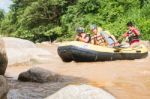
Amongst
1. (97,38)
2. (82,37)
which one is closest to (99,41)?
(97,38)

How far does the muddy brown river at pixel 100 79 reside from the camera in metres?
8.70

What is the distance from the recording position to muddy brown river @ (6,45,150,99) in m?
8.70

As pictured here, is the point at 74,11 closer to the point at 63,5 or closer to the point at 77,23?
the point at 77,23

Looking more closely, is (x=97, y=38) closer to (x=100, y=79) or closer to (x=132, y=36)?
(x=132, y=36)

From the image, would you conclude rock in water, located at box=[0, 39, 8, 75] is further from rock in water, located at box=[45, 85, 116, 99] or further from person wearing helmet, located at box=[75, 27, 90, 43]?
person wearing helmet, located at box=[75, 27, 90, 43]

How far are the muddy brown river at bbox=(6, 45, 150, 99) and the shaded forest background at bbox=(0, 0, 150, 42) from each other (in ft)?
35.2

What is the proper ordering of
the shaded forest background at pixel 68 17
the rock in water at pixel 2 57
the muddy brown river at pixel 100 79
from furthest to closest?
the shaded forest background at pixel 68 17
the rock in water at pixel 2 57
the muddy brown river at pixel 100 79

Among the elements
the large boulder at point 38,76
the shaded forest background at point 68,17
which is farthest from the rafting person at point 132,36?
the shaded forest background at point 68,17

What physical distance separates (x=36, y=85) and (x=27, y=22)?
27.3 meters

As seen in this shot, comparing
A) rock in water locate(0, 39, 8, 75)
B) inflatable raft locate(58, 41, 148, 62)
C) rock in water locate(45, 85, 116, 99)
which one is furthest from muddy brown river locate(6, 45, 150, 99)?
rock in water locate(45, 85, 116, 99)

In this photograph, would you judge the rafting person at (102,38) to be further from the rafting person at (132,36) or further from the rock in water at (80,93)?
the rock in water at (80,93)

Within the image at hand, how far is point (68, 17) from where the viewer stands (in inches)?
1266

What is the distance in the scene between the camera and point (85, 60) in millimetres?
15516

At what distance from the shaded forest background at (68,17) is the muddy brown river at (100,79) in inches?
422
